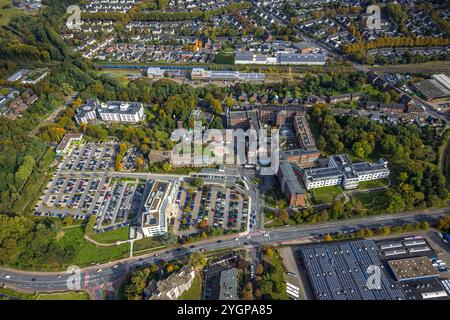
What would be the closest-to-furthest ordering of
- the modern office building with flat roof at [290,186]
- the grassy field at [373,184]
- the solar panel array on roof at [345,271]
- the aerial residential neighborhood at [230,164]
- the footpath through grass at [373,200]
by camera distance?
the solar panel array on roof at [345,271]
the aerial residential neighborhood at [230,164]
the modern office building with flat roof at [290,186]
the footpath through grass at [373,200]
the grassy field at [373,184]

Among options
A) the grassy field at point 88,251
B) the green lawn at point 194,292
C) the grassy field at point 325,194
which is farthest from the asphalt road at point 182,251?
the green lawn at point 194,292

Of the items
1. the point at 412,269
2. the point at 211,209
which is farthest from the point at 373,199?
the point at 211,209

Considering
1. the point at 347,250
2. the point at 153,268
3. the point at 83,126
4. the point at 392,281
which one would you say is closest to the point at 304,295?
the point at 347,250

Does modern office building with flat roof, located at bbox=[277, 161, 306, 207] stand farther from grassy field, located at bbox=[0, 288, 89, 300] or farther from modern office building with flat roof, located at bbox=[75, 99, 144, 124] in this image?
modern office building with flat roof, located at bbox=[75, 99, 144, 124]

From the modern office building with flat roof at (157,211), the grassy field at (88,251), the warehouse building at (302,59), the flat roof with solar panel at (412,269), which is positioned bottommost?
the grassy field at (88,251)

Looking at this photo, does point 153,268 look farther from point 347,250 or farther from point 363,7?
point 363,7

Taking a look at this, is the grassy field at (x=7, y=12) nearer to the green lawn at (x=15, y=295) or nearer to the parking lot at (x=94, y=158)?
the parking lot at (x=94, y=158)
